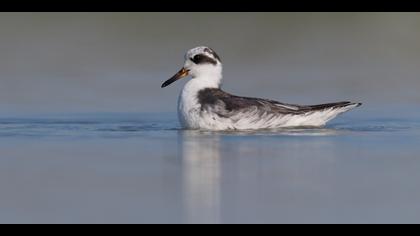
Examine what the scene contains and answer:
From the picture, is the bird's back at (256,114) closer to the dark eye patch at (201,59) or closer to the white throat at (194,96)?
the white throat at (194,96)

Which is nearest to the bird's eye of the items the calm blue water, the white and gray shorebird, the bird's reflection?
the white and gray shorebird

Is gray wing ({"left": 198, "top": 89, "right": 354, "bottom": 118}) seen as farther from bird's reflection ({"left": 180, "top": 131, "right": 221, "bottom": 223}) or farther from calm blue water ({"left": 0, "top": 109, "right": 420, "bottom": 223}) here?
bird's reflection ({"left": 180, "top": 131, "right": 221, "bottom": 223})

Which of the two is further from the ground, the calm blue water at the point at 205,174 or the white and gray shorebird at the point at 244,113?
the white and gray shorebird at the point at 244,113

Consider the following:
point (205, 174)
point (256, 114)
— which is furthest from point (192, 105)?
point (205, 174)

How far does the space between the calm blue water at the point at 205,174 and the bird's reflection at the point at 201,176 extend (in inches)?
0.5

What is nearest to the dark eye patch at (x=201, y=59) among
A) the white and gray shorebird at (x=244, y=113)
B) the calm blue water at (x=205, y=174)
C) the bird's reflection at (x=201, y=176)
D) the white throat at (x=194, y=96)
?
the white throat at (x=194, y=96)

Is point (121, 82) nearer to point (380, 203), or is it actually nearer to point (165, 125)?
point (165, 125)

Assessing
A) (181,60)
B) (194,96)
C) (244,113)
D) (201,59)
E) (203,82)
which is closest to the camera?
(244,113)

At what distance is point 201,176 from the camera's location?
13570 mm

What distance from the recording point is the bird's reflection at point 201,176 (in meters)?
11.6

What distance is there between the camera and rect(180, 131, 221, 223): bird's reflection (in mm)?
11648

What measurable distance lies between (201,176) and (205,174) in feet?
0.30

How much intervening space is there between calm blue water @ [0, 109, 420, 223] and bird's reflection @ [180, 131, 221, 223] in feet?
0.04

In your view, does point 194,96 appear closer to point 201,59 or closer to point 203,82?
point 203,82
